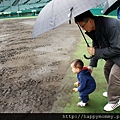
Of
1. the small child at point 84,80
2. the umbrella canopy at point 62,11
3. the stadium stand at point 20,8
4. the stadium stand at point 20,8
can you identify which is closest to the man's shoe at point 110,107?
the small child at point 84,80

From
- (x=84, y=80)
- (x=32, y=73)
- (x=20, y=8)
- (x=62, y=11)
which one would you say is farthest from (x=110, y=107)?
(x=20, y=8)

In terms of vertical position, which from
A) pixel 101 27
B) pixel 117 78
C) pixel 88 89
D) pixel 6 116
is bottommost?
pixel 6 116

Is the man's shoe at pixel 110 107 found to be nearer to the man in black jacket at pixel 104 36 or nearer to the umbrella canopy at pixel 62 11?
the man in black jacket at pixel 104 36

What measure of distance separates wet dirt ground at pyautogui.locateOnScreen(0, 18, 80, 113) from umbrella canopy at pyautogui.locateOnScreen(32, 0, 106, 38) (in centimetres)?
129

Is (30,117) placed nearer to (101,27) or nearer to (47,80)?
(47,80)

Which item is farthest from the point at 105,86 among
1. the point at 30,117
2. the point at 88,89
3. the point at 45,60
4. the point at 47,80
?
the point at 45,60

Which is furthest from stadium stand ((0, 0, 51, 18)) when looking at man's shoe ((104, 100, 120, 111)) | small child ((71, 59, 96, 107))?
man's shoe ((104, 100, 120, 111))

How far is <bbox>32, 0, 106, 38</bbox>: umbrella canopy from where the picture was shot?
2.04 metres

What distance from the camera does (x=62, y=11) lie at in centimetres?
214

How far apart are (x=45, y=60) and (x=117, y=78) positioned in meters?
2.79

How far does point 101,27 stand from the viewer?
7.59 ft

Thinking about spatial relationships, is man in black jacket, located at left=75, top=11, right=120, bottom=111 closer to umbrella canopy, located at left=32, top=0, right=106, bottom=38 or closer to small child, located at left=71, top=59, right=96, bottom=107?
umbrella canopy, located at left=32, top=0, right=106, bottom=38

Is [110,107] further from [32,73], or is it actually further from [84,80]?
[32,73]

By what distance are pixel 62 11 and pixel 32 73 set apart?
238 cm
